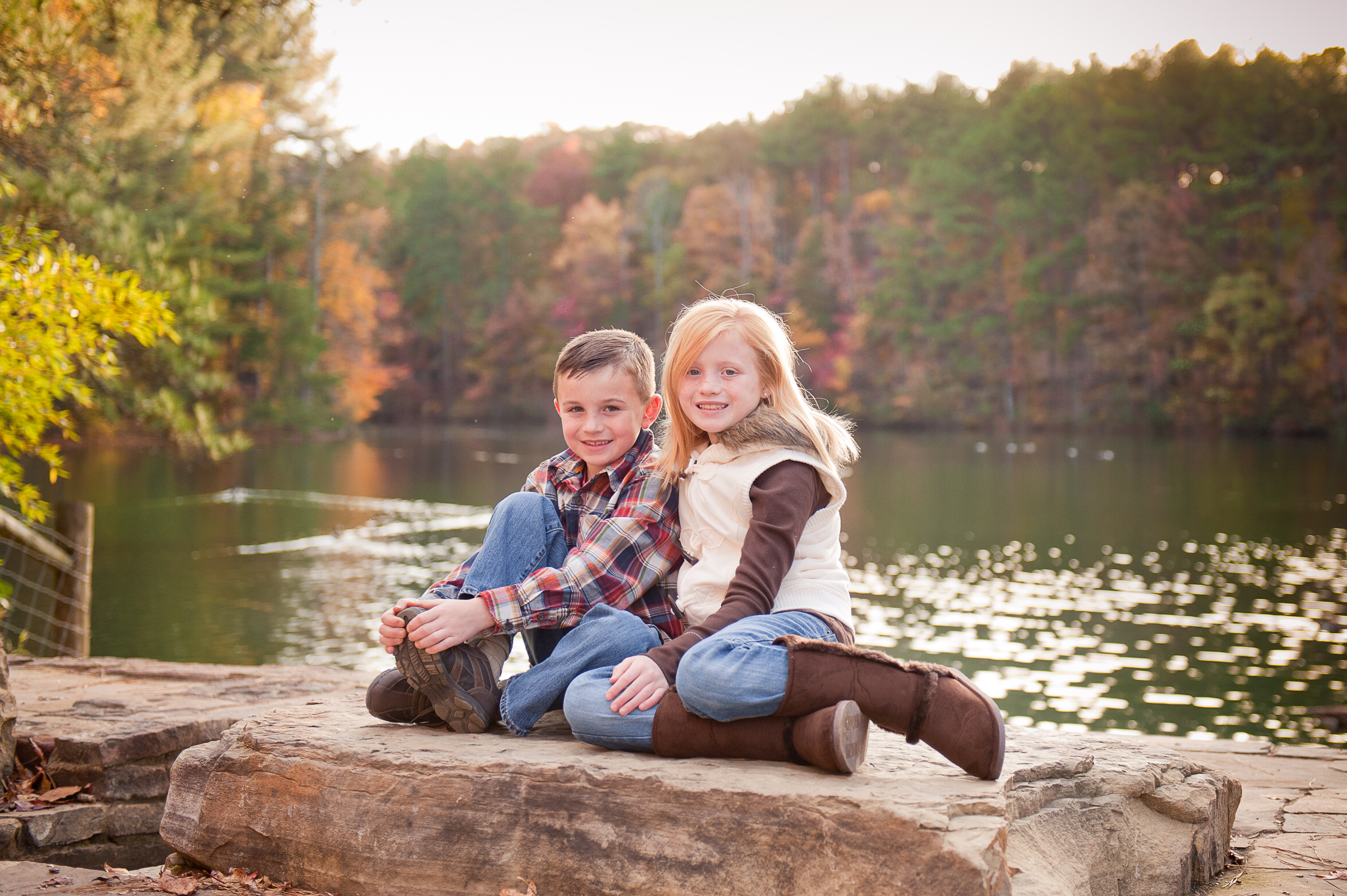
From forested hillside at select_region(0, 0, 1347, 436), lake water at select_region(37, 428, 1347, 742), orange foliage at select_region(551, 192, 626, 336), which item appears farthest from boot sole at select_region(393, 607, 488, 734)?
orange foliage at select_region(551, 192, 626, 336)

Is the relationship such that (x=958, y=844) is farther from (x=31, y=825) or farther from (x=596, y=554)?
(x=31, y=825)

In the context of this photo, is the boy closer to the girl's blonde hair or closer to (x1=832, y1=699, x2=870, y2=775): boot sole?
the girl's blonde hair

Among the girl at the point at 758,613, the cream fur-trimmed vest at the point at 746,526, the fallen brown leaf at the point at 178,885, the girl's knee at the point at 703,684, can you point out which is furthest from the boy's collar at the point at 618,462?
the fallen brown leaf at the point at 178,885

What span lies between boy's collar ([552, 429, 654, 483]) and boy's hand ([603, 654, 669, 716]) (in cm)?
58

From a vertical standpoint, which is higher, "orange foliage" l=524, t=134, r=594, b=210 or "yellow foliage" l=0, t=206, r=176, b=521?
"orange foliage" l=524, t=134, r=594, b=210

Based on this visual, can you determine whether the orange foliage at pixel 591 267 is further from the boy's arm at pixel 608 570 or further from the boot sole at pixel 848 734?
the boot sole at pixel 848 734

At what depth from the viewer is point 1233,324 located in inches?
1330

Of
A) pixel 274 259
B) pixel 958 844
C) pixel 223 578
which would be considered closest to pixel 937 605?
pixel 223 578

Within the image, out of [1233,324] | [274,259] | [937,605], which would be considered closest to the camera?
[937,605]

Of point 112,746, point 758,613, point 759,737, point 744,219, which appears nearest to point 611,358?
point 758,613

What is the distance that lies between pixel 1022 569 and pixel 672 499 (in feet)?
40.5

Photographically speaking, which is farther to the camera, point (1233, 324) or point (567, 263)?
point (567, 263)

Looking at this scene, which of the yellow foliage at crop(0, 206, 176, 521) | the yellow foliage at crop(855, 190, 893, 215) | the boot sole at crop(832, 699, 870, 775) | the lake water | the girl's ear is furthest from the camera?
the yellow foliage at crop(855, 190, 893, 215)

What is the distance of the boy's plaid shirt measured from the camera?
8.36 ft
